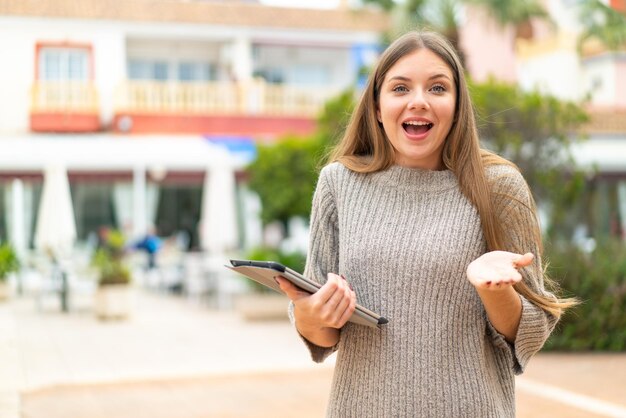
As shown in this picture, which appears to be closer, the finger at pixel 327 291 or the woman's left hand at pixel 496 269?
the woman's left hand at pixel 496 269

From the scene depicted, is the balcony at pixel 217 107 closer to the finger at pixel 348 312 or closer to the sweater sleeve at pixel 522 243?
the sweater sleeve at pixel 522 243

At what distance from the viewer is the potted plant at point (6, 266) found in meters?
15.6

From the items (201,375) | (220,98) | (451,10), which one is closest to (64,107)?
(220,98)

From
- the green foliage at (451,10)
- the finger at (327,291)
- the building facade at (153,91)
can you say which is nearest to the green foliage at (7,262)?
the building facade at (153,91)

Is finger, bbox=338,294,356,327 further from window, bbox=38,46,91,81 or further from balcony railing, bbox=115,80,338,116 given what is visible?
balcony railing, bbox=115,80,338,116

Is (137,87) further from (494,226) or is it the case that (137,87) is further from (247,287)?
(494,226)

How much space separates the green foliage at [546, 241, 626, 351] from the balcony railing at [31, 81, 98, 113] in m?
14.0

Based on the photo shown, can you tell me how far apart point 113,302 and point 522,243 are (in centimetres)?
1165

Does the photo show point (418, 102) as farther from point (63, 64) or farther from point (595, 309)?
point (63, 64)

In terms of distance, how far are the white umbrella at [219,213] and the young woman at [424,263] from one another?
14.7 m

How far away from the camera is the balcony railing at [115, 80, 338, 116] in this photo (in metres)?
23.9

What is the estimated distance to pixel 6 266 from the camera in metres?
15.5

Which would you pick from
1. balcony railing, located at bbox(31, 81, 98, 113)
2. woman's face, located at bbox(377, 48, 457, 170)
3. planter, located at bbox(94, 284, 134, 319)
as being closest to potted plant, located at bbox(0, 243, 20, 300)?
planter, located at bbox(94, 284, 134, 319)

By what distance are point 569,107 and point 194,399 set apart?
20.8ft
